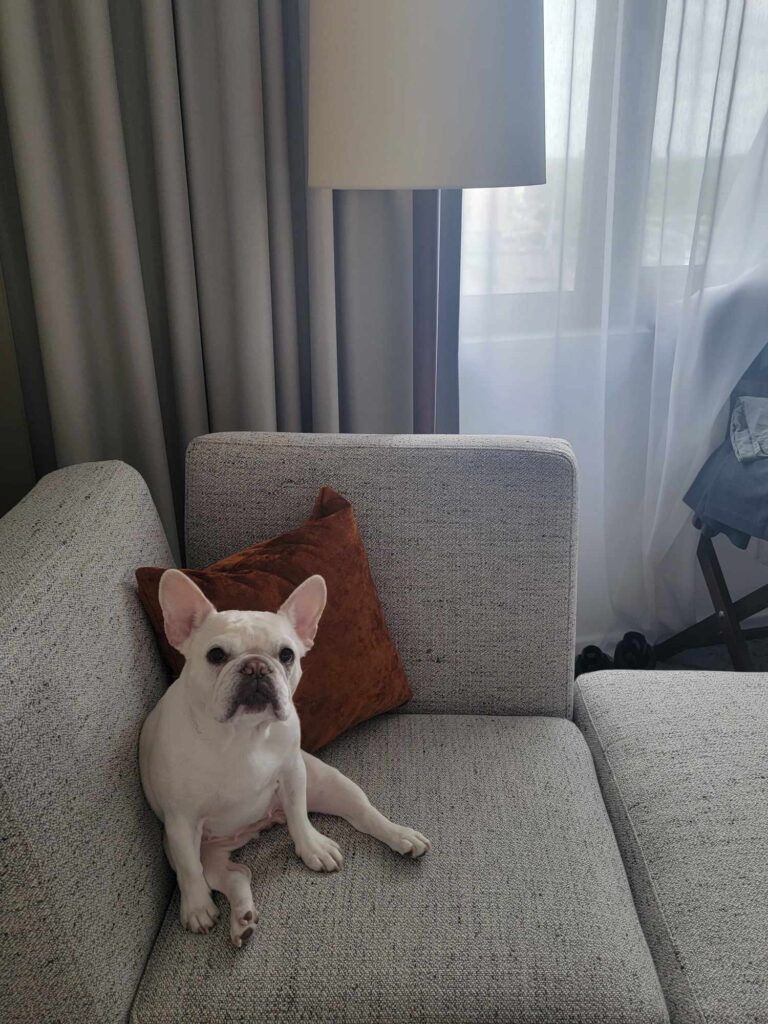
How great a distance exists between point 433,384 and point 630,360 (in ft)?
1.57

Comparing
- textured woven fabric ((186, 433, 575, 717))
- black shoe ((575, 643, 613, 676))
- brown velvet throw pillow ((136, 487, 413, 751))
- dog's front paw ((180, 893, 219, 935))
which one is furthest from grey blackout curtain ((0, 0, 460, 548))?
dog's front paw ((180, 893, 219, 935))

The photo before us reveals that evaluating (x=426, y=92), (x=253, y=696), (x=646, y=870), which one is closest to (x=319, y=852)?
(x=253, y=696)

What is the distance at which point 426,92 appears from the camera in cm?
124

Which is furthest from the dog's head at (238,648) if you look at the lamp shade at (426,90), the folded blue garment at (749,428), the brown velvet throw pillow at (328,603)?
the folded blue garment at (749,428)

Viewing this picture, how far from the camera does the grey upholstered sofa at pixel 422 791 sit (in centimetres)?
98

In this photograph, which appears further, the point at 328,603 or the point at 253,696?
the point at 328,603

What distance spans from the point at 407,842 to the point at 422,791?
0.41 feet

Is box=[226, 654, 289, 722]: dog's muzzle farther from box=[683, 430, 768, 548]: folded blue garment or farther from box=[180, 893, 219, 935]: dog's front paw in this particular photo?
box=[683, 430, 768, 548]: folded blue garment

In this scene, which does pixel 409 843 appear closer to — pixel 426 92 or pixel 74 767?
pixel 74 767

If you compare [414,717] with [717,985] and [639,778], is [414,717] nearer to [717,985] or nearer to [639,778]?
[639,778]

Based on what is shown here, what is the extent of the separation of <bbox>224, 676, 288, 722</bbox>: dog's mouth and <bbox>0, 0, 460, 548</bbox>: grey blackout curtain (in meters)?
0.82

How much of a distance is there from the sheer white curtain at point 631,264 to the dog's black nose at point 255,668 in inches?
43.8

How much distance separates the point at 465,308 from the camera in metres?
1.92

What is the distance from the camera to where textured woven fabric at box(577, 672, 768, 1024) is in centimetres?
103
